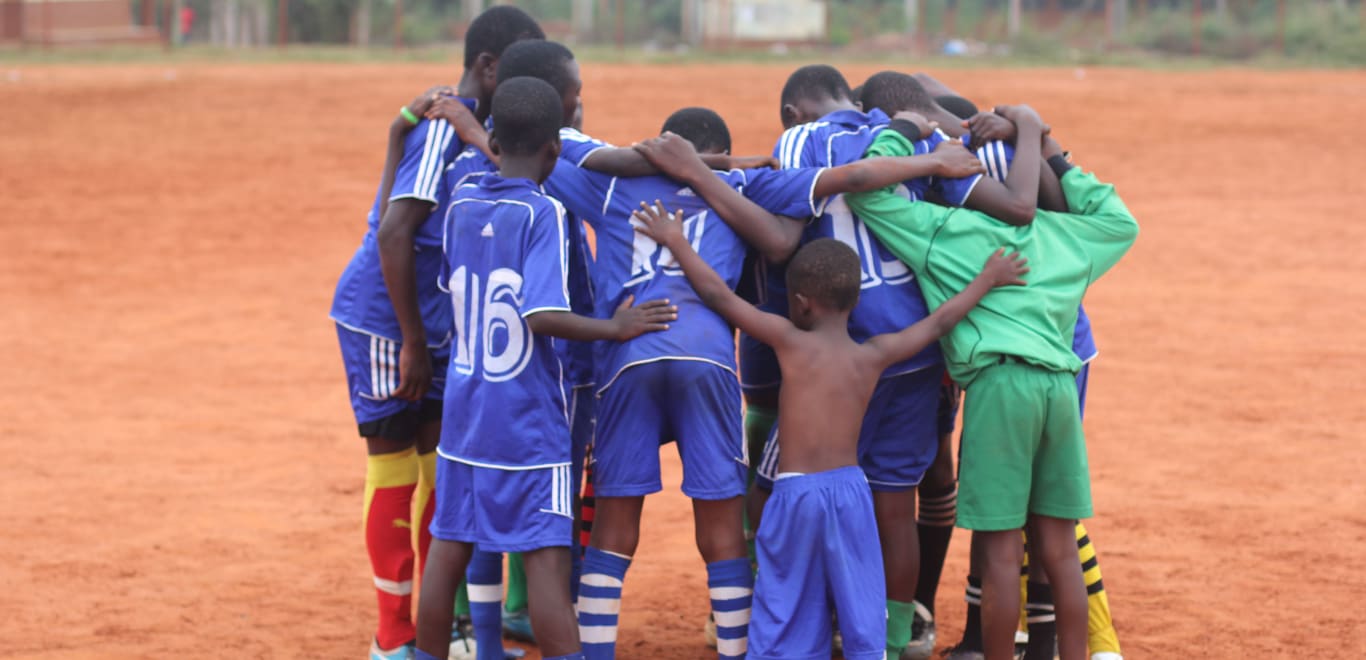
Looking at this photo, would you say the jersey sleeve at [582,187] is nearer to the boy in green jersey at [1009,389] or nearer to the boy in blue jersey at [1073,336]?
the boy in green jersey at [1009,389]

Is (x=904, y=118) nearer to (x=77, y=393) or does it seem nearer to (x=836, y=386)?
(x=836, y=386)

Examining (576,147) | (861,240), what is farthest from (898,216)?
(576,147)

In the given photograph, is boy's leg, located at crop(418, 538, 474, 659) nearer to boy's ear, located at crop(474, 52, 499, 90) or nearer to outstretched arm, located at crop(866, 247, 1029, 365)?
outstretched arm, located at crop(866, 247, 1029, 365)

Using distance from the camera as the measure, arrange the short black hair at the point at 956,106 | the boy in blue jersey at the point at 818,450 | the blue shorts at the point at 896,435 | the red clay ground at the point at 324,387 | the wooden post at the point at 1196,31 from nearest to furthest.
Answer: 1. the boy in blue jersey at the point at 818,450
2. the blue shorts at the point at 896,435
3. the short black hair at the point at 956,106
4. the red clay ground at the point at 324,387
5. the wooden post at the point at 1196,31

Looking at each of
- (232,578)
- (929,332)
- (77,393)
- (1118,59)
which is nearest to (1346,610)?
(929,332)

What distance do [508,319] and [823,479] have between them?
3.42 feet

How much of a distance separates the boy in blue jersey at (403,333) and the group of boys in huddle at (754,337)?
0.02 metres

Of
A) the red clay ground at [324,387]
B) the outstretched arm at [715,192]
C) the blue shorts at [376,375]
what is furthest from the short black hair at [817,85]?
the red clay ground at [324,387]

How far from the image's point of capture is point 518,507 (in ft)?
13.6

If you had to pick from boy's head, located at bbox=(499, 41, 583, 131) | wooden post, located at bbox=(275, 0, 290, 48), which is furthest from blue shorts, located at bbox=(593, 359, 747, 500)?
wooden post, located at bbox=(275, 0, 290, 48)

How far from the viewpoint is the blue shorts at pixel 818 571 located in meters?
4.19

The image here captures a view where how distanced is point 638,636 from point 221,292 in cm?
837

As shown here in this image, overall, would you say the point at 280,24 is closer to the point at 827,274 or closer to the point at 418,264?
the point at 418,264

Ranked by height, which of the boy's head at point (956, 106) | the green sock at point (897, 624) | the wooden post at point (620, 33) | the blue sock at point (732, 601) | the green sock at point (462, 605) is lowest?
the green sock at point (462, 605)
